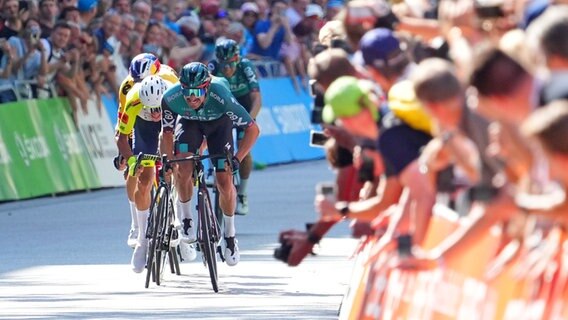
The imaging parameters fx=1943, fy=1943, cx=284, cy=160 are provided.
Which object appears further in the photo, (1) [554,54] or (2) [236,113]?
(2) [236,113]

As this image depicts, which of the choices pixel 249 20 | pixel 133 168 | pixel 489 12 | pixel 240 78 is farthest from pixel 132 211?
pixel 249 20

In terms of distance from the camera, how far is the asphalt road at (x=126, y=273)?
1303 cm

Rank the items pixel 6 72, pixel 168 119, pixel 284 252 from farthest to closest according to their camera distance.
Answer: pixel 6 72 < pixel 168 119 < pixel 284 252

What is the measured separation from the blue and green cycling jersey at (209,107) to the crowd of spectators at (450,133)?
499 cm

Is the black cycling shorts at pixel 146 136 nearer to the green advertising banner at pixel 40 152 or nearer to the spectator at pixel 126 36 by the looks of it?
the green advertising banner at pixel 40 152

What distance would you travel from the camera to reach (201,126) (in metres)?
15.2

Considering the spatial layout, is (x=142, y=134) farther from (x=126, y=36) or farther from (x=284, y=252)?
(x=126, y=36)

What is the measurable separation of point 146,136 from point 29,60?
6.85 meters

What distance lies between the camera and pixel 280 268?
15867 mm

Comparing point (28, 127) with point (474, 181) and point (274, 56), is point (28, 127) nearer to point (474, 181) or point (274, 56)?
point (274, 56)

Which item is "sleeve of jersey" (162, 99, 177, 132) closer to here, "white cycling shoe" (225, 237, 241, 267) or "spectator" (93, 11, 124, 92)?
"white cycling shoe" (225, 237, 241, 267)

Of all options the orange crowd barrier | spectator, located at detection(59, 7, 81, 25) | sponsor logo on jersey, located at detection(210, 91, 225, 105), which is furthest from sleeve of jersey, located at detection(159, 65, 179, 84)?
the orange crowd barrier

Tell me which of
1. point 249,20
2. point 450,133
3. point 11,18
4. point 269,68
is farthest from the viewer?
point 269,68

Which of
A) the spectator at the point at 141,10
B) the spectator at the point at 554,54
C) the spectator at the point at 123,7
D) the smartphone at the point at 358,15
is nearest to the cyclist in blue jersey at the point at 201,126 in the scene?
the smartphone at the point at 358,15
